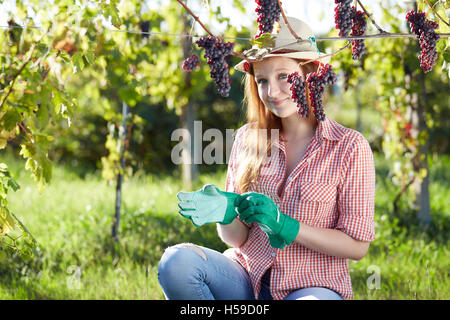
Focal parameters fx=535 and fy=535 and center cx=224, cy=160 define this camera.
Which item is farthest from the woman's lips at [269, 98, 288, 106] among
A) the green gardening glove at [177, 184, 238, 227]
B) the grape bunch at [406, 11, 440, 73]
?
the grape bunch at [406, 11, 440, 73]

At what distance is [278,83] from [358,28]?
0.36m

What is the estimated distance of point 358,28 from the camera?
1.64m

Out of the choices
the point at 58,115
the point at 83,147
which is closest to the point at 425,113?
the point at 58,115

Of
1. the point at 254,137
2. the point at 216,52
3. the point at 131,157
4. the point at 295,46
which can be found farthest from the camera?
the point at 131,157

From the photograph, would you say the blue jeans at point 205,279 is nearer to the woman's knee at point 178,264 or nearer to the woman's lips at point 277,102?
the woman's knee at point 178,264

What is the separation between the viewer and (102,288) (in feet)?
8.64

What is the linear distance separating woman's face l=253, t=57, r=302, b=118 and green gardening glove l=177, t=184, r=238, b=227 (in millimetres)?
372

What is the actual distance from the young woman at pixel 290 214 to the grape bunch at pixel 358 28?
6.8 inches

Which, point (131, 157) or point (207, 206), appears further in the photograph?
point (131, 157)

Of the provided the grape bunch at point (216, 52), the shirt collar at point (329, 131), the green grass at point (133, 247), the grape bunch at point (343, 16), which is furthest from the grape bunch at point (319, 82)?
the green grass at point (133, 247)

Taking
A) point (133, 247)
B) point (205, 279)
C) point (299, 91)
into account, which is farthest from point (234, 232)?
point (133, 247)

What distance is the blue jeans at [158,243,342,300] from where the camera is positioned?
5.73ft

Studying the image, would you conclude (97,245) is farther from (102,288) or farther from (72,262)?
(102,288)

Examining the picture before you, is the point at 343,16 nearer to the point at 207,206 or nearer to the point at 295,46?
the point at 295,46
